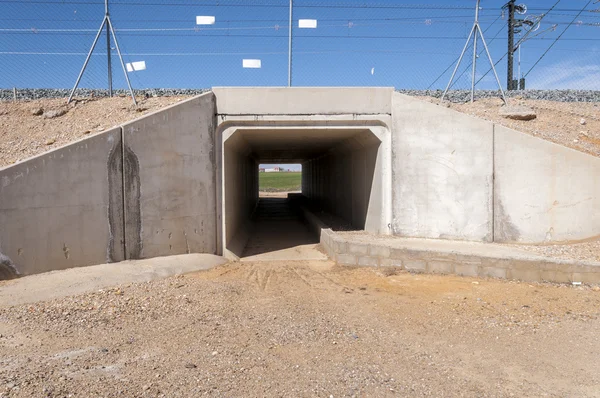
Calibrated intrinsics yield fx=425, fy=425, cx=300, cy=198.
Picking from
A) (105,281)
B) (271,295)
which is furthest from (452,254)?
(105,281)

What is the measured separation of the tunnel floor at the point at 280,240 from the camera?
1028cm

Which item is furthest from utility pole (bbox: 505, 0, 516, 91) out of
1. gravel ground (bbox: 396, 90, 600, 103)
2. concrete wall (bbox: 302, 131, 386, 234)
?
concrete wall (bbox: 302, 131, 386, 234)

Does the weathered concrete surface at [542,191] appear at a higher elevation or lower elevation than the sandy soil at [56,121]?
lower

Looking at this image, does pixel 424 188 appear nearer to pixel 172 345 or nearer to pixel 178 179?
pixel 178 179

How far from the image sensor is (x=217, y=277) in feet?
25.9

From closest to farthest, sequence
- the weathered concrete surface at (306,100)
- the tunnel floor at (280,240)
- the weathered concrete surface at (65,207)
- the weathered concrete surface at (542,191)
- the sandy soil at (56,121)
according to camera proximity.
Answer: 1. the weathered concrete surface at (65,207)
2. the sandy soil at (56,121)
3. the weathered concrete surface at (542,191)
4. the weathered concrete surface at (306,100)
5. the tunnel floor at (280,240)

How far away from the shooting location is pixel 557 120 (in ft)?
38.8

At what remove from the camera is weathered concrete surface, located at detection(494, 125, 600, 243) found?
8914 mm

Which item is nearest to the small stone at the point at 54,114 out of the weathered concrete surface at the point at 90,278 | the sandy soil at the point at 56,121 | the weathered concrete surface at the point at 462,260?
the sandy soil at the point at 56,121

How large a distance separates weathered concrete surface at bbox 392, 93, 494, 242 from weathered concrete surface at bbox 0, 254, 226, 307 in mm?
4858

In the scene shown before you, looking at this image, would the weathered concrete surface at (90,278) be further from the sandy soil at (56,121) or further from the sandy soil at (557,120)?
the sandy soil at (557,120)

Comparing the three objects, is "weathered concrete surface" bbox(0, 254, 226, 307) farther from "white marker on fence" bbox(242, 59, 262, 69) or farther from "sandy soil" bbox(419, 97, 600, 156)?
"sandy soil" bbox(419, 97, 600, 156)

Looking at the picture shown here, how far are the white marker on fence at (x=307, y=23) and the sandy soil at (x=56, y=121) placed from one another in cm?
387

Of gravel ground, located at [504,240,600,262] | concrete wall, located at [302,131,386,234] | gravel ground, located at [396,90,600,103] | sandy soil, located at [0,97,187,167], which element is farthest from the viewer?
gravel ground, located at [396,90,600,103]
